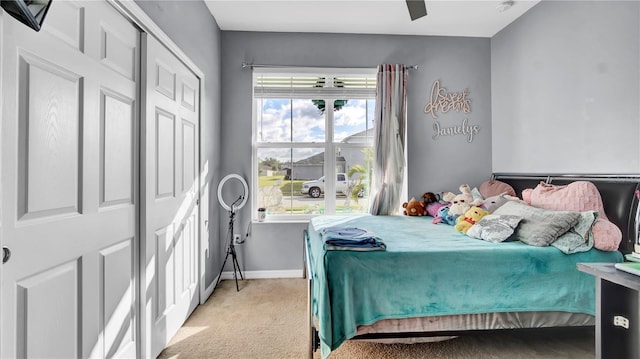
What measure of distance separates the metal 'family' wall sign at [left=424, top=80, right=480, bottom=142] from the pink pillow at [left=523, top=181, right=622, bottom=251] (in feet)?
3.86

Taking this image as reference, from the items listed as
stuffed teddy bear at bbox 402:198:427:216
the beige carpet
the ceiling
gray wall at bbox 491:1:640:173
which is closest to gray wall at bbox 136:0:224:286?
the ceiling

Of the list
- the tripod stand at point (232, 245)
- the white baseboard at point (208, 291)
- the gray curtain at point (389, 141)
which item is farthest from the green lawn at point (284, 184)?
the white baseboard at point (208, 291)

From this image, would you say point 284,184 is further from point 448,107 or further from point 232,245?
point 448,107

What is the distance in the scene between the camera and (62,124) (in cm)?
120

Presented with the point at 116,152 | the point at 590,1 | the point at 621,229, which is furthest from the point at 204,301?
the point at 590,1

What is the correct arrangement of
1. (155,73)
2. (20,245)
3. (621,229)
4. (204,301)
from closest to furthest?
(20,245), (155,73), (621,229), (204,301)

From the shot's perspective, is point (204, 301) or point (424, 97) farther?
point (424, 97)

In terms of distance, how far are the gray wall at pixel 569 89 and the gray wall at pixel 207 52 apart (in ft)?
10.2

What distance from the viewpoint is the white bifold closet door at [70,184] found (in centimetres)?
101

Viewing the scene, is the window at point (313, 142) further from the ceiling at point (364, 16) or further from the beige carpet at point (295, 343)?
the beige carpet at point (295, 343)

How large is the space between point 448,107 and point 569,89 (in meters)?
1.14

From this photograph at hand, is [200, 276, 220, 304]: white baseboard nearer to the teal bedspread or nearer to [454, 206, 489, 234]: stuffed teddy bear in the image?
the teal bedspread

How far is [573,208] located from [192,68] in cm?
306

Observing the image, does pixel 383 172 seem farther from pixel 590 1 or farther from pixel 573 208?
pixel 590 1
